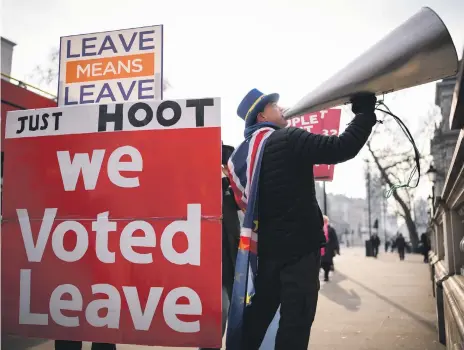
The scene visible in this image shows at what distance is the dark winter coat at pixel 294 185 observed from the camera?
7.22 ft

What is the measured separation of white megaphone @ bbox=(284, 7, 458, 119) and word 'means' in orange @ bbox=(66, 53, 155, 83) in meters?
2.41

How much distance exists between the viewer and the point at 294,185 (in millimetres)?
2365

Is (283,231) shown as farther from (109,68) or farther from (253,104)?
(109,68)

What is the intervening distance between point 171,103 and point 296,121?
14.1ft

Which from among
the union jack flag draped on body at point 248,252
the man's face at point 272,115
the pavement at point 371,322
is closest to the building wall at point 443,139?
the pavement at point 371,322

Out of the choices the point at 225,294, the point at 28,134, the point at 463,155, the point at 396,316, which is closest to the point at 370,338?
the point at 396,316

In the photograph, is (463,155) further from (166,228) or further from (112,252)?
(112,252)

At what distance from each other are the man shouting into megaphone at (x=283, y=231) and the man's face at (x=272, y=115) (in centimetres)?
13

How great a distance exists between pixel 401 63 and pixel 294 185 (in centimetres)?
81

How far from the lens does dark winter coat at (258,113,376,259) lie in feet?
7.22

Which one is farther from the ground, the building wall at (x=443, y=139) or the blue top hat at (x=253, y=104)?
the building wall at (x=443, y=139)

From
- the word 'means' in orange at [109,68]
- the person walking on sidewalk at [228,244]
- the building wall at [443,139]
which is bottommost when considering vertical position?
the person walking on sidewalk at [228,244]

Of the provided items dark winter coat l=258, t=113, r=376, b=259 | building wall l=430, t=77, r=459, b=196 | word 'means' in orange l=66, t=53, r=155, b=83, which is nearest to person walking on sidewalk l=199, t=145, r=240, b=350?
dark winter coat l=258, t=113, r=376, b=259

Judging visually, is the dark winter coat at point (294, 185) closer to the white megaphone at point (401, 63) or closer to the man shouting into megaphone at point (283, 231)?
the man shouting into megaphone at point (283, 231)
